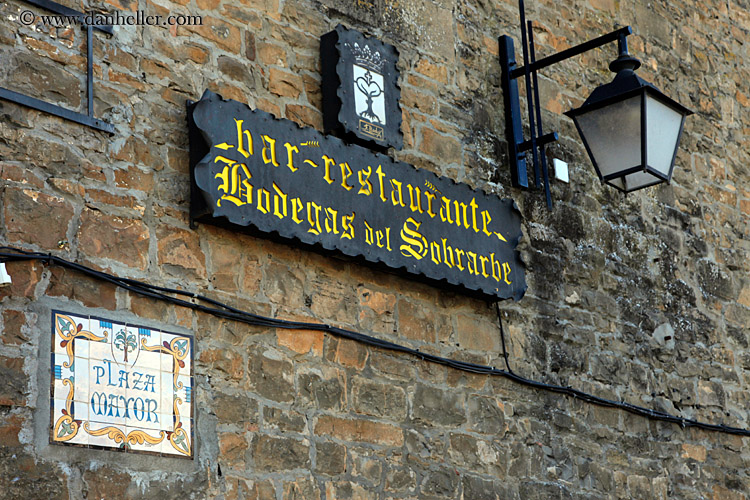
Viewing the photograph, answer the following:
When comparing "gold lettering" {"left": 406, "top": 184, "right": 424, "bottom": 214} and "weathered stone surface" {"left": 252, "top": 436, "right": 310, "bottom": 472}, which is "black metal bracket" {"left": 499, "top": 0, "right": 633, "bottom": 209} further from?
"weathered stone surface" {"left": 252, "top": 436, "right": 310, "bottom": 472}

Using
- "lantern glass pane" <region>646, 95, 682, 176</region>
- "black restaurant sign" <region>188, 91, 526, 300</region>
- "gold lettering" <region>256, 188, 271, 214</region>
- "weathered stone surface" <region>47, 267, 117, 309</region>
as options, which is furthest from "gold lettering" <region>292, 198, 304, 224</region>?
"lantern glass pane" <region>646, 95, 682, 176</region>

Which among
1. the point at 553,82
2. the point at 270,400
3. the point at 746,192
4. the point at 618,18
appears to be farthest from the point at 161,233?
the point at 746,192

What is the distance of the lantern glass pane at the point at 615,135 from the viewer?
15.9 feet

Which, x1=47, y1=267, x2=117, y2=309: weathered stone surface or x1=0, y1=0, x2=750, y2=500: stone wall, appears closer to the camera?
x1=47, y1=267, x2=117, y2=309: weathered stone surface

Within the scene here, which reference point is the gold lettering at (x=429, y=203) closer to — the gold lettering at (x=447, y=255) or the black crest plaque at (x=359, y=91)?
the gold lettering at (x=447, y=255)

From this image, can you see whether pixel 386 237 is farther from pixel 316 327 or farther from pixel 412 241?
pixel 316 327

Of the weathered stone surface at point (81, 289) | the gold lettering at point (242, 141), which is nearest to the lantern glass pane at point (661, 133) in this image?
the gold lettering at point (242, 141)

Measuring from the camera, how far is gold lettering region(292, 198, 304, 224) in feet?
14.3

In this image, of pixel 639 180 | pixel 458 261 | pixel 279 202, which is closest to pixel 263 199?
pixel 279 202

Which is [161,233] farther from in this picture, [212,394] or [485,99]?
[485,99]

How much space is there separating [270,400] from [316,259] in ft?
2.09

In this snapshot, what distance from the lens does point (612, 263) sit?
599cm

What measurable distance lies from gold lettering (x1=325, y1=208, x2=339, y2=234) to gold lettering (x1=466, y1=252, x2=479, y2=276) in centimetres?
77

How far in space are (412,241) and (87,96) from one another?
1517mm
